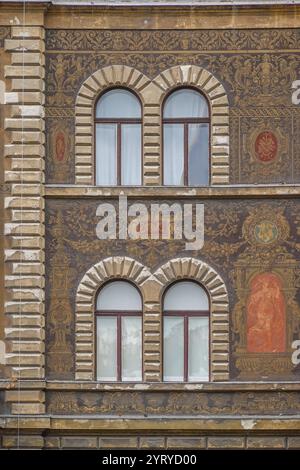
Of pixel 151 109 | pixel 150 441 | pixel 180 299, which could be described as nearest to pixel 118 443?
pixel 150 441

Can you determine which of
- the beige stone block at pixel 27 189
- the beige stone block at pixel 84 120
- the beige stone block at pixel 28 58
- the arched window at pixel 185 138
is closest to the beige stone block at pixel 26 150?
the beige stone block at pixel 27 189

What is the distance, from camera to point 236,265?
32.5 meters

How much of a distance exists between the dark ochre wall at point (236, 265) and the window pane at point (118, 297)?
0.50 metres

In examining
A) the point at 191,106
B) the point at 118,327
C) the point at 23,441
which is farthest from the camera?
the point at 191,106

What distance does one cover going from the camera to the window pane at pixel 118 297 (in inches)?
1286

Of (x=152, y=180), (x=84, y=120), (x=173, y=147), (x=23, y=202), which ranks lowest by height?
(x=23, y=202)

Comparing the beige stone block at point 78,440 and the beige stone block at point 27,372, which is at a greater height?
the beige stone block at point 27,372

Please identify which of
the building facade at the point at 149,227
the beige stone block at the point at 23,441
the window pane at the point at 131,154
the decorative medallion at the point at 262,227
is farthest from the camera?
the window pane at the point at 131,154

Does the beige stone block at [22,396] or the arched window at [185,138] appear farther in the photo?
the arched window at [185,138]

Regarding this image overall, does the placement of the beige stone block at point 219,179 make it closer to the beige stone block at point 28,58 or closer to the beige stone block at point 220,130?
the beige stone block at point 220,130

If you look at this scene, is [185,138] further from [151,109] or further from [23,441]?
[23,441]

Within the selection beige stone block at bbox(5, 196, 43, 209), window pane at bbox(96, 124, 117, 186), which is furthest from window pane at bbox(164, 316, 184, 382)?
beige stone block at bbox(5, 196, 43, 209)

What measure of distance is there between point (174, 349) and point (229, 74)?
489 cm

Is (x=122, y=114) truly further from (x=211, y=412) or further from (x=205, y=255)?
(x=211, y=412)
